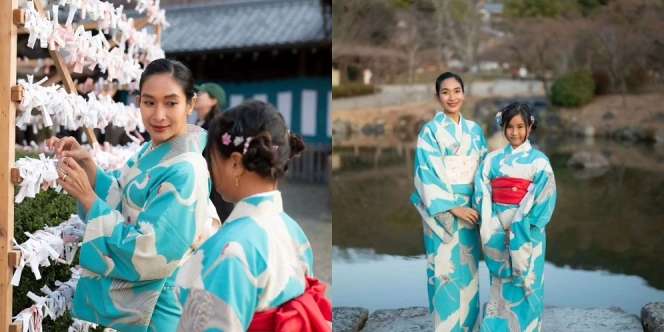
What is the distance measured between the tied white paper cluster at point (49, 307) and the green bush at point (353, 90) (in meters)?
14.6

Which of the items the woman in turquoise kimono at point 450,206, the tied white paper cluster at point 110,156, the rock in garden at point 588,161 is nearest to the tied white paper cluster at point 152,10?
the tied white paper cluster at point 110,156

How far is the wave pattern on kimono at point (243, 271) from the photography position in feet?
5.39

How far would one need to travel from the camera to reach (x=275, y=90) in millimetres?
13828

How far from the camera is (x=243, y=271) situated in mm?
1647

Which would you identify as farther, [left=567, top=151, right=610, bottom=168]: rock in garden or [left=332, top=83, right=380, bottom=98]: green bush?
[left=332, top=83, right=380, bottom=98]: green bush

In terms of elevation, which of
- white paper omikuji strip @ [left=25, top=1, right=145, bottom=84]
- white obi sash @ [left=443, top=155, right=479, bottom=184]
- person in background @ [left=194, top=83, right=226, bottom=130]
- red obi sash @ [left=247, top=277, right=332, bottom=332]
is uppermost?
white paper omikuji strip @ [left=25, top=1, right=145, bottom=84]

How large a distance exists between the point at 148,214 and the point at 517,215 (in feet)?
8.54

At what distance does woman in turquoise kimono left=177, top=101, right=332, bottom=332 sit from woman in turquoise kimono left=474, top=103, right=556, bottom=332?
2.64 m

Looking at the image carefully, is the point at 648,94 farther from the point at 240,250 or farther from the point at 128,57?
the point at 240,250

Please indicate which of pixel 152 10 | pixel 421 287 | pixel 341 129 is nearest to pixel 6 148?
pixel 152 10

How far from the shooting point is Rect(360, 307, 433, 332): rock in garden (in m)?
5.07

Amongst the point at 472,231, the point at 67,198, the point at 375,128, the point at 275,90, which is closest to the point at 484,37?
the point at 375,128

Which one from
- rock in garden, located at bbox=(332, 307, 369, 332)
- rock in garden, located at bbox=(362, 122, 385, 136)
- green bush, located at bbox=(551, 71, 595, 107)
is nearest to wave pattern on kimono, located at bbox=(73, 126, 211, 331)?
rock in garden, located at bbox=(332, 307, 369, 332)

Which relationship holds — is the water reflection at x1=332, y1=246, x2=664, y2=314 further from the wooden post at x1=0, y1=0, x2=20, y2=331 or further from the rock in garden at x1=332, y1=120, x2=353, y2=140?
the rock in garden at x1=332, y1=120, x2=353, y2=140
